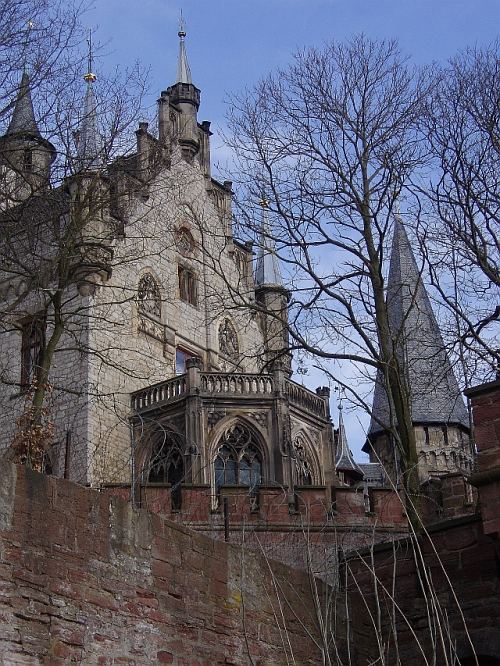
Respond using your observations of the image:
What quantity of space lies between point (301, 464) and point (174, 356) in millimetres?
4504

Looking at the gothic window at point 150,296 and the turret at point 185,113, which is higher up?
the turret at point 185,113

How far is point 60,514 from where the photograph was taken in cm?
909

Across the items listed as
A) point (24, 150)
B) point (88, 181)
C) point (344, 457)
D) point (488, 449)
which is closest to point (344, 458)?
point (344, 457)

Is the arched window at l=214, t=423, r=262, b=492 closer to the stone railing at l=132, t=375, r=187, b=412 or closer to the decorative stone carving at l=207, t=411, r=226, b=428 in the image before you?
the decorative stone carving at l=207, t=411, r=226, b=428

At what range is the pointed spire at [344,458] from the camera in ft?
142

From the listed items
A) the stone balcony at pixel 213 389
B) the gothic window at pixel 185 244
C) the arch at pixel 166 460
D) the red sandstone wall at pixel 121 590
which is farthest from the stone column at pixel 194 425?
the red sandstone wall at pixel 121 590

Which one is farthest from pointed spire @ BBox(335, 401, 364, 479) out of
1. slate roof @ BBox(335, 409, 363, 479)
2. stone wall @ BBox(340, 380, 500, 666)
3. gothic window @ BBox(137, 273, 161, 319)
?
stone wall @ BBox(340, 380, 500, 666)

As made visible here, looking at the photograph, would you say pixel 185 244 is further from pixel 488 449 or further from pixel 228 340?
pixel 488 449

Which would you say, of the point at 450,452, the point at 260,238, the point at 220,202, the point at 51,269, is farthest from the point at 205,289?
the point at 51,269

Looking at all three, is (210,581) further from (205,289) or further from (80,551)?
(205,289)

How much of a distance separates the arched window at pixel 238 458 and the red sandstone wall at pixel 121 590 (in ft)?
55.4

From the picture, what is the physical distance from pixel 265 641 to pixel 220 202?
2580 centimetres

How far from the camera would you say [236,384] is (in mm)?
28859

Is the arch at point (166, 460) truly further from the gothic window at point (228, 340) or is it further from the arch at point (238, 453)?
the gothic window at point (228, 340)
